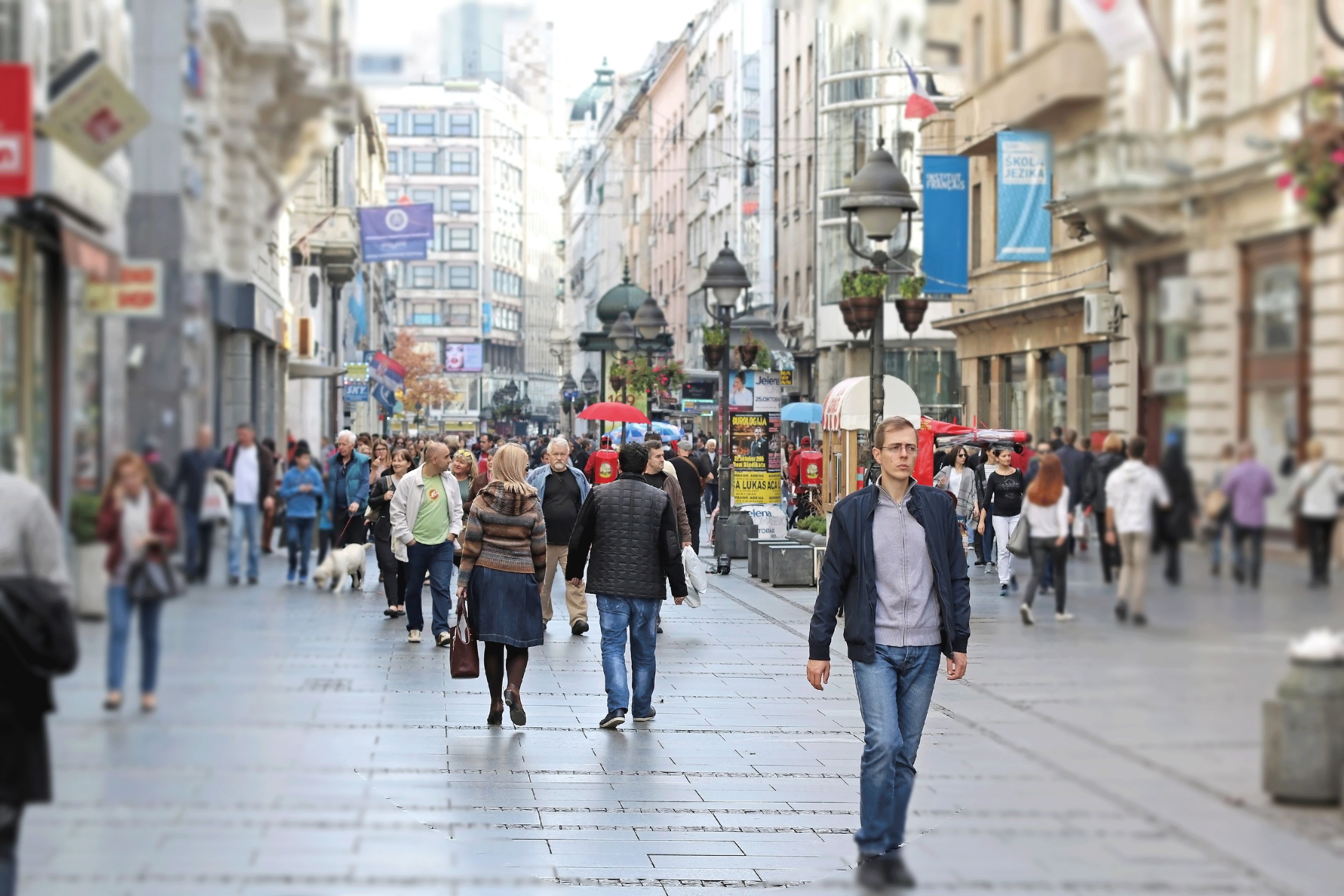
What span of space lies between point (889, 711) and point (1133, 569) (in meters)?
4.58

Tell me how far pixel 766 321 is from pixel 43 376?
33828mm

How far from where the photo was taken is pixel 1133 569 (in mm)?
2408

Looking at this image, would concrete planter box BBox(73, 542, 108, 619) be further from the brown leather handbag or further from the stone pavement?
the brown leather handbag

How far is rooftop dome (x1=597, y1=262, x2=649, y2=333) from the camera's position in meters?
4.05

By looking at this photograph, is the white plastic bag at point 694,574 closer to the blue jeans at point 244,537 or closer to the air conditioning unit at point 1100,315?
the air conditioning unit at point 1100,315

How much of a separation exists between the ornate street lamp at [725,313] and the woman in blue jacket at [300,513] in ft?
53.7

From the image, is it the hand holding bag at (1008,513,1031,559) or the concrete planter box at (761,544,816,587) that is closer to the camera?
the hand holding bag at (1008,513,1031,559)

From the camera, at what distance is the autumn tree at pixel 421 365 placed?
3.15 m

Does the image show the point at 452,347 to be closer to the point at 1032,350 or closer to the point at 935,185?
the point at 1032,350

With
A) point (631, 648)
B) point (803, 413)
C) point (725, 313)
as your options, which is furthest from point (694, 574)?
point (803, 413)

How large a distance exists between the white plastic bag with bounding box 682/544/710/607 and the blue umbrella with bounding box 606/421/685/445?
19.0m

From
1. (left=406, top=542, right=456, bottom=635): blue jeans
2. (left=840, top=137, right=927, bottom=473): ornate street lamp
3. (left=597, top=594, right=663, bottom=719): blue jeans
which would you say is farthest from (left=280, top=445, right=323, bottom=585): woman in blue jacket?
(left=840, top=137, right=927, bottom=473): ornate street lamp

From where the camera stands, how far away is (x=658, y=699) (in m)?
12.1

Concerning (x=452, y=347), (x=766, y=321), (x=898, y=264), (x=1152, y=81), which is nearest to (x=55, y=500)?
(x=452, y=347)
